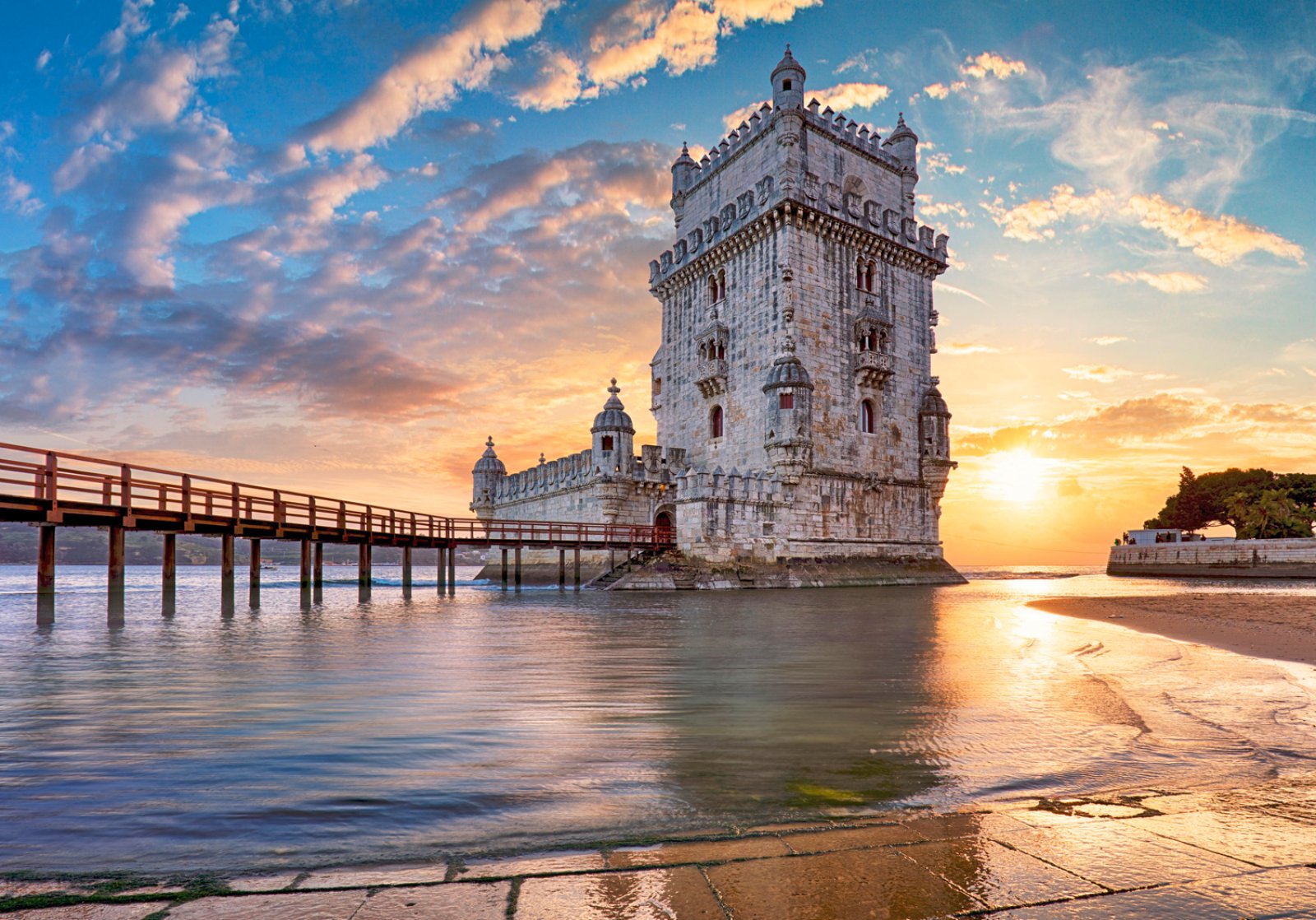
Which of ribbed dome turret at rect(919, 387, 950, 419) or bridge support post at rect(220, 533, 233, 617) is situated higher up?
ribbed dome turret at rect(919, 387, 950, 419)

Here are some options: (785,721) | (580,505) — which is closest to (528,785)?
(785,721)

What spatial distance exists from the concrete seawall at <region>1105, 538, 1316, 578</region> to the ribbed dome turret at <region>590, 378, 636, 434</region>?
43.0 metres

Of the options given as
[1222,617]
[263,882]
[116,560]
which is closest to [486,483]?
[116,560]

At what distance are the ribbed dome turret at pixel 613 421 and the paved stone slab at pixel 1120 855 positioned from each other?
106 feet

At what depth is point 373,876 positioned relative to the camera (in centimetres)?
293

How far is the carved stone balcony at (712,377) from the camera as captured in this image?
34969 mm

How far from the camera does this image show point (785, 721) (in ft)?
20.4

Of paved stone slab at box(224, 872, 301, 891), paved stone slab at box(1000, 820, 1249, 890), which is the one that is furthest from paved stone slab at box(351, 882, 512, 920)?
paved stone slab at box(1000, 820, 1249, 890)

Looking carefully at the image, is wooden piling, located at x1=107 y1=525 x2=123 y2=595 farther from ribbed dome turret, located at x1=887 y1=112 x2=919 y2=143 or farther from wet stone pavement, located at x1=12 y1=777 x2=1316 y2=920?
ribbed dome turret, located at x1=887 y1=112 x2=919 y2=143

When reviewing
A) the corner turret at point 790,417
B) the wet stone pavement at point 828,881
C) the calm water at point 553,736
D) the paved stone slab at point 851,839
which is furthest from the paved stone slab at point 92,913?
the corner turret at point 790,417

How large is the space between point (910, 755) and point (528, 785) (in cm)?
266

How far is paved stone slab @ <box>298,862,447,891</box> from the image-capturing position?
2.79m

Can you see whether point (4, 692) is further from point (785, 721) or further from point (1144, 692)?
point (1144, 692)

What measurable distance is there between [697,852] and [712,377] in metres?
32.6
